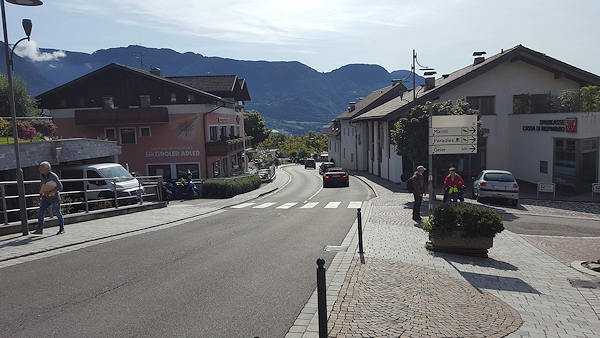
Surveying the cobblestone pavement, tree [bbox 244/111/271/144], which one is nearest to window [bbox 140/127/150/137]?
the cobblestone pavement

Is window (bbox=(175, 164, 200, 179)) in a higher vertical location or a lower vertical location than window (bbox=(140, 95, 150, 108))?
lower

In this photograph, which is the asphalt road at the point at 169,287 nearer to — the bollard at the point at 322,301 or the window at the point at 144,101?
the bollard at the point at 322,301

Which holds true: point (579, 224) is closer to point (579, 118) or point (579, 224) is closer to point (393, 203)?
point (393, 203)

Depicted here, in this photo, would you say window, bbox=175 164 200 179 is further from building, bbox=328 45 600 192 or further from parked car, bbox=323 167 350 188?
building, bbox=328 45 600 192

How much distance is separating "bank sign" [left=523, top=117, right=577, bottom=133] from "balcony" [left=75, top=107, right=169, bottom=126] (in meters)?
28.1

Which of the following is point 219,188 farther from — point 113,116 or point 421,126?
point 113,116

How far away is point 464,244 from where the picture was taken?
9.67m

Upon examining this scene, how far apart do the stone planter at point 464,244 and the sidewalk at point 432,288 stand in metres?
0.18

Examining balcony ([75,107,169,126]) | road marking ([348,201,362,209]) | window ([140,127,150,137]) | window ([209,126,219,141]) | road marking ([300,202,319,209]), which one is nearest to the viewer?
road marking ([348,201,362,209])

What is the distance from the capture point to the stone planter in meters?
9.56

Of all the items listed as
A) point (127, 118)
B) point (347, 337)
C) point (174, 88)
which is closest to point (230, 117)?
point (174, 88)

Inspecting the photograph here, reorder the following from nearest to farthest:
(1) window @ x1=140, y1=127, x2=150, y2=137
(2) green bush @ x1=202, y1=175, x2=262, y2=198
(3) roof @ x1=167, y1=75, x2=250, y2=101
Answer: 1. (2) green bush @ x1=202, y1=175, x2=262, y2=198
2. (1) window @ x1=140, y1=127, x2=150, y2=137
3. (3) roof @ x1=167, y1=75, x2=250, y2=101

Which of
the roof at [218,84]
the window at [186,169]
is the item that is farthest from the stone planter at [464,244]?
the roof at [218,84]

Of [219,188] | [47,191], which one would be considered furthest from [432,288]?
[219,188]
